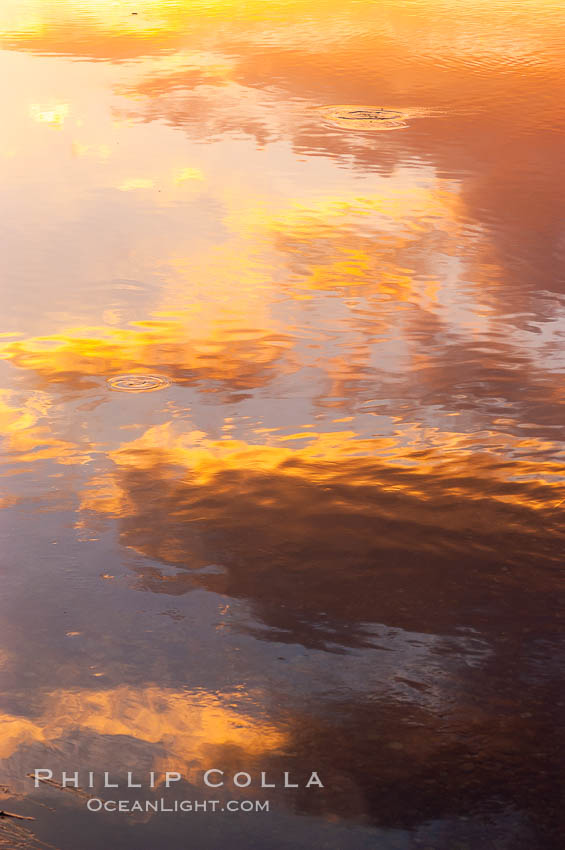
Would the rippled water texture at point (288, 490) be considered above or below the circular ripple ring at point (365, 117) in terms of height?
below

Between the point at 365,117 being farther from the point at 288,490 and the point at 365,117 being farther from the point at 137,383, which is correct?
the point at 288,490

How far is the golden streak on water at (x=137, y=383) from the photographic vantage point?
4.70m

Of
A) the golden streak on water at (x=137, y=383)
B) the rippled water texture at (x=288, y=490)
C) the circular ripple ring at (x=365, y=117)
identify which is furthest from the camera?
the circular ripple ring at (x=365, y=117)

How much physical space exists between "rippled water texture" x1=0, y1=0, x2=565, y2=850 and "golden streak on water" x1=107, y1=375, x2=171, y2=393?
0.01 meters

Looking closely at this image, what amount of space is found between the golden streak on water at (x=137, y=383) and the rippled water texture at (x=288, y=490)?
0.04 ft

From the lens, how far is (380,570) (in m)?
3.37

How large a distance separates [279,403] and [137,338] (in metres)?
1.03

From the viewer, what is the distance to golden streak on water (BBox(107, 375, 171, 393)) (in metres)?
4.70

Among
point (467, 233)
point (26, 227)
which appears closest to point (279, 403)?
point (467, 233)

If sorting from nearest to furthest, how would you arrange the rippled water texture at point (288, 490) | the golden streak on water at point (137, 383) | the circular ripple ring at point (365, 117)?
the rippled water texture at point (288, 490) < the golden streak on water at point (137, 383) < the circular ripple ring at point (365, 117)

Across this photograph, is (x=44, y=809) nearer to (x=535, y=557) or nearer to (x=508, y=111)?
(x=535, y=557)

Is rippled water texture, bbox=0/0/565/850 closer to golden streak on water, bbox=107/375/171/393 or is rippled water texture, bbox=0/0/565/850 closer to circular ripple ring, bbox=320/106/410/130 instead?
golden streak on water, bbox=107/375/171/393

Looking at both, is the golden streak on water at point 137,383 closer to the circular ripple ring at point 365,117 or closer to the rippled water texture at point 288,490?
the rippled water texture at point 288,490

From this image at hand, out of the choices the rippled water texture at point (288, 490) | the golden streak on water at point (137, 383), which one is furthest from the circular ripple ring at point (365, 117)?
the golden streak on water at point (137, 383)
